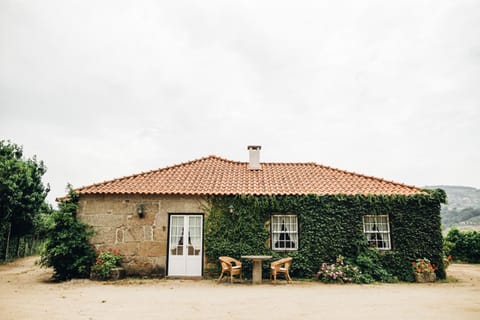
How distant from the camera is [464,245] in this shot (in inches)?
729

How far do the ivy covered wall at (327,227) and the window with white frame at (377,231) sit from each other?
0.75 ft

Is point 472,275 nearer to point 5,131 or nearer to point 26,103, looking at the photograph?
point 26,103

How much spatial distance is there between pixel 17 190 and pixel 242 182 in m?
12.3

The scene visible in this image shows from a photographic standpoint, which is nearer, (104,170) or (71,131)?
(71,131)

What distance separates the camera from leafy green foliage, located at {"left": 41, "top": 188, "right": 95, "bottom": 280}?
1114 centimetres

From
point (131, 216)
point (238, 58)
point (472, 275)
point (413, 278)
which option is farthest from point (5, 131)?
point (472, 275)

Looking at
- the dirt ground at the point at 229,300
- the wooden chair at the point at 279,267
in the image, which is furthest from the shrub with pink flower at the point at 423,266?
the wooden chair at the point at 279,267

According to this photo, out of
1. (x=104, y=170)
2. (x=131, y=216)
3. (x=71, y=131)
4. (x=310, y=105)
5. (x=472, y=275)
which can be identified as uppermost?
(x=310, y=105)

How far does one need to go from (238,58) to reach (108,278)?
9.30 meters

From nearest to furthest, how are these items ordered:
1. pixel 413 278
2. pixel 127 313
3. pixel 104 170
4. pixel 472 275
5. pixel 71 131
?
pixel 127 313, pixel 413 278, pixel 472 275, pixel 71 131, pixel 104 170

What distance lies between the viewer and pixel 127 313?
261 inches

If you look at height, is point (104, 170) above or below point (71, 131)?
below

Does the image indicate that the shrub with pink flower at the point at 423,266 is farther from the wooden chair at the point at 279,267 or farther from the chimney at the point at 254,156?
the chimney at the point at 254,156

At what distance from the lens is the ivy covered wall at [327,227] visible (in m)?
11.9
